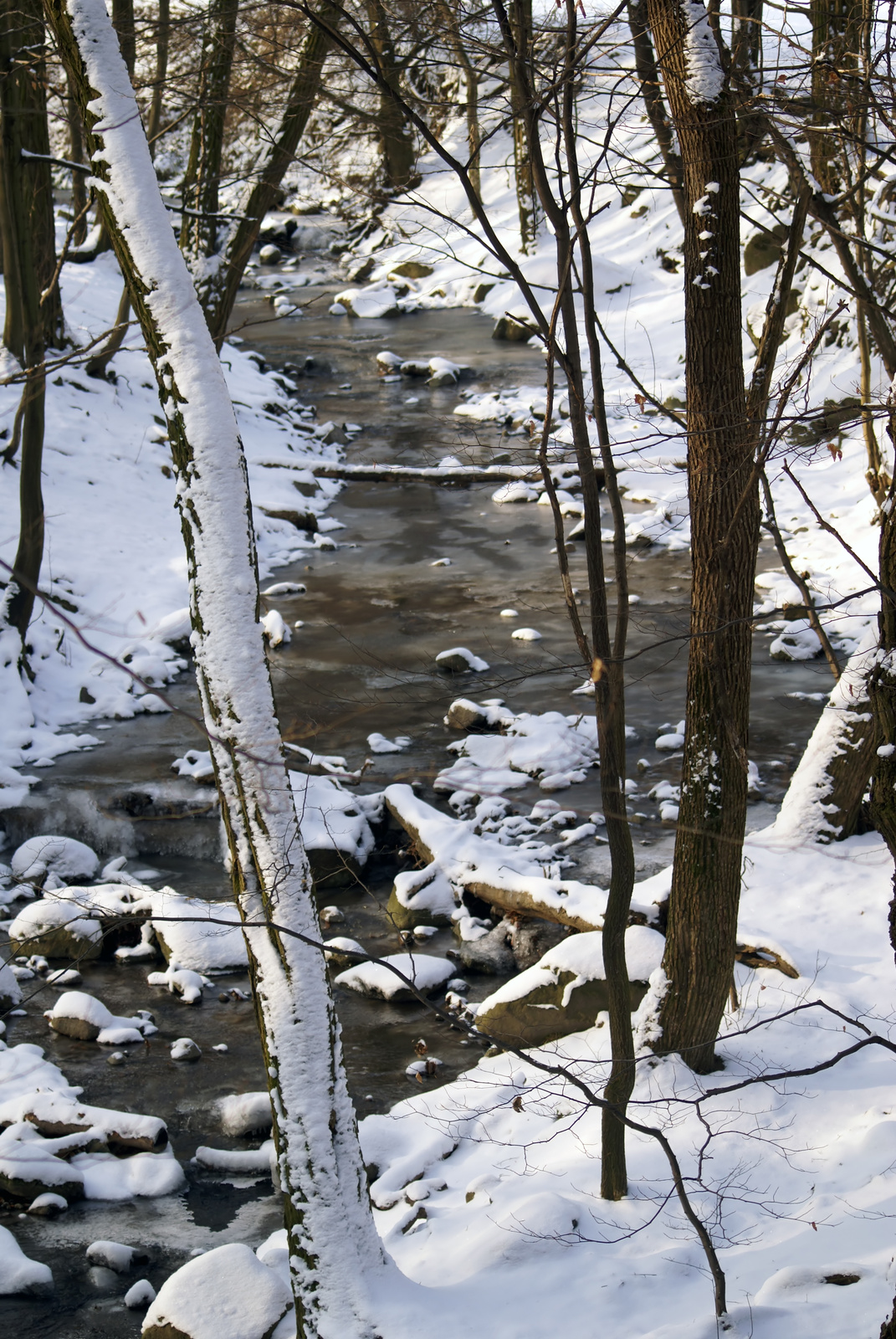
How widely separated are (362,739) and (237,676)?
643 centimetres

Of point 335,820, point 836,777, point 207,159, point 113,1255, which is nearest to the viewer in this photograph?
point 113,1255

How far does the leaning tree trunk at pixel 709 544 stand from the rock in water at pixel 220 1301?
1.98 m

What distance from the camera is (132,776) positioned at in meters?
9.76

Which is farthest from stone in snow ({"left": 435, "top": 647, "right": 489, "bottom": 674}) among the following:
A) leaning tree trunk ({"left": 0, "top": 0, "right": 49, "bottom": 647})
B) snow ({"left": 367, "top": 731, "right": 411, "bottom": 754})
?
leaning tree trunk ({"left": 0, "top": 0, "right": 49, "bottom": 647})

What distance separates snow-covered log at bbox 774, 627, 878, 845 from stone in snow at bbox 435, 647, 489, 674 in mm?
4564

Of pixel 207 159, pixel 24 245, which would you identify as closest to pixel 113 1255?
pixel 24 245

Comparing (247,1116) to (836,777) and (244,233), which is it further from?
(244,233)

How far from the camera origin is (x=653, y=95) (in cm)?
538

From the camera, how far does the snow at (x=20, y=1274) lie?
5.08 m

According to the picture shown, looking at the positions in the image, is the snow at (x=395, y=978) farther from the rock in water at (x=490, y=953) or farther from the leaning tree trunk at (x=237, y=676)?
the leaning tree trunk at (x=237, y=676)

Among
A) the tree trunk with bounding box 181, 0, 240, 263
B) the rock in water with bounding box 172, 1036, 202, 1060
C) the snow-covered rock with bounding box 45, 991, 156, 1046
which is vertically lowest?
the rock in water with bounding box 172, 1036, 202, 1060

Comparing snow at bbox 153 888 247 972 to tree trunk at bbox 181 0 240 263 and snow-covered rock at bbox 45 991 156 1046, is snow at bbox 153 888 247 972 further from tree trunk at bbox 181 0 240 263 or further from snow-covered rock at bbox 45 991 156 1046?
tree trunk at bbox 181 0 240 263

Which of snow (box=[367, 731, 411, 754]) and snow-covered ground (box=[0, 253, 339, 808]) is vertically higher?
snow-covered ground (box=[0, 253, 339, 808])

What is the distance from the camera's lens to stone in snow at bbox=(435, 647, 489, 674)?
11.4 meters
